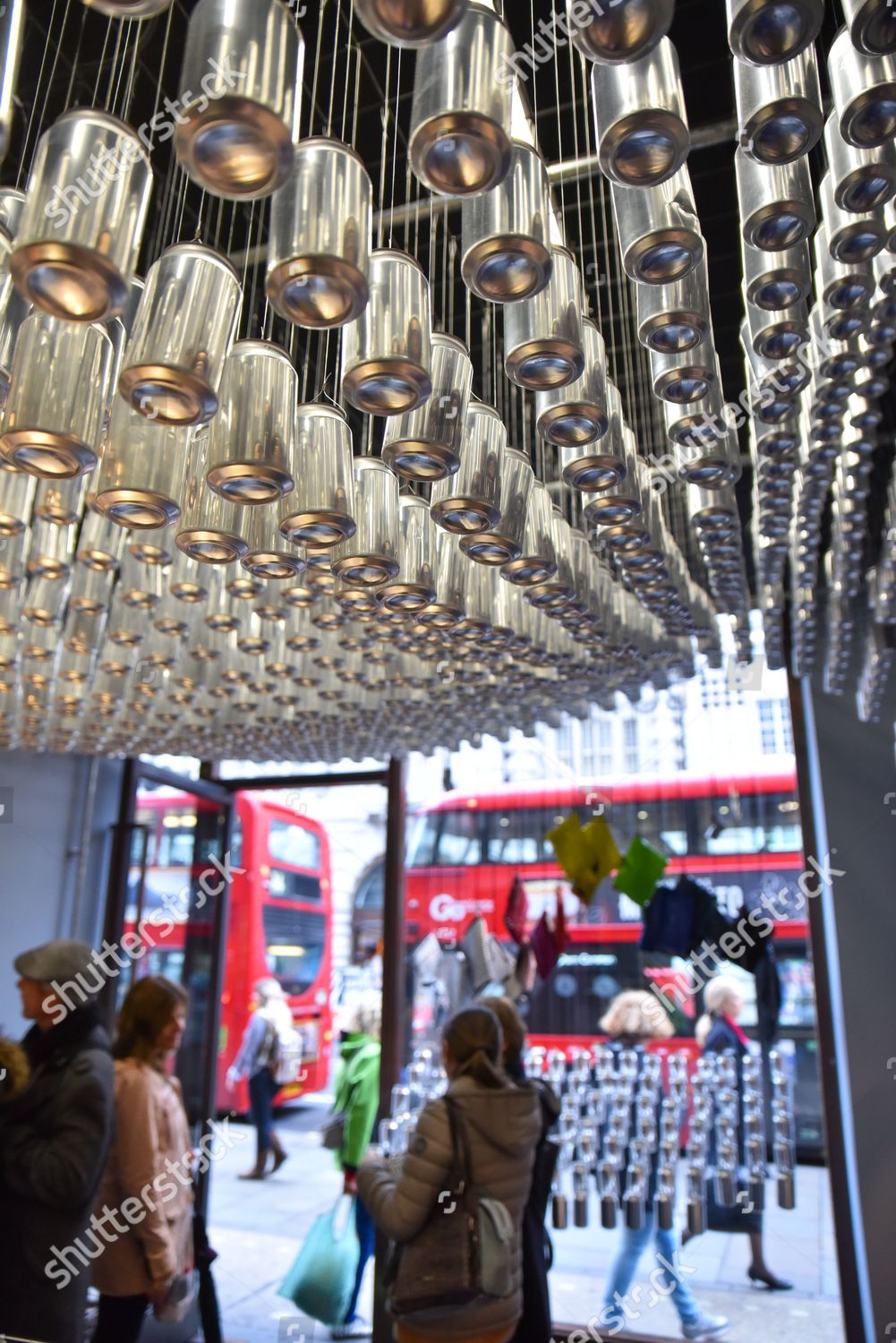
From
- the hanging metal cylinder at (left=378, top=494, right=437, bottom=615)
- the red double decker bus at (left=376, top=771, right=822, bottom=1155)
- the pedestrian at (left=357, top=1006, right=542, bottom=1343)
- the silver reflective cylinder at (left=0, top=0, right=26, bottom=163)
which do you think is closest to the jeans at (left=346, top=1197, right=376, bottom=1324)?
the red double decker bus at (left=376, top=771, right=822, bottom=1155)

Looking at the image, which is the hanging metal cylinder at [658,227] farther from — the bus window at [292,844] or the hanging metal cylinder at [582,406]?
the bus window at [292,844]

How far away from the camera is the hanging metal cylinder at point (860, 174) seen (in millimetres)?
Result: 1396

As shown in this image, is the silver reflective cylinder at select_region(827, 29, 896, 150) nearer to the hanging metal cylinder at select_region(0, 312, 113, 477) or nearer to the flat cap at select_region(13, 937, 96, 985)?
the hanging metal cylinder at select_region(0, 312, 113, 477)

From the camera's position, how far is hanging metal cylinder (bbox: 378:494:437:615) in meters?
2.14

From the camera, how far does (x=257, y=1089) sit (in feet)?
27.5

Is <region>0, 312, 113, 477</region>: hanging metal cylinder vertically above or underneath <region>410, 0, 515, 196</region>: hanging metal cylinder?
underneath

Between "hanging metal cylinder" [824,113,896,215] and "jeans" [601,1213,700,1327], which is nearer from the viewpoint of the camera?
"hanging metal cylinder" [824,113,896,215]

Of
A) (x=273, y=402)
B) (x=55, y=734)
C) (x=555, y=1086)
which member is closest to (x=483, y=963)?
(x=555, y=1086)

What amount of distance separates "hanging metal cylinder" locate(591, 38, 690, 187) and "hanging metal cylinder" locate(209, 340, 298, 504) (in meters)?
0.58

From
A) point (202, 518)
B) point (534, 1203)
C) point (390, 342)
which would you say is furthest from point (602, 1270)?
point (390, 342)

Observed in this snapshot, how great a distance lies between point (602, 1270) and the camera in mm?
6176

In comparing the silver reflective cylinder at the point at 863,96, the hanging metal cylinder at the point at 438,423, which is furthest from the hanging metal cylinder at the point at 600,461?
the silver reflective cylinder at the point at 863,96

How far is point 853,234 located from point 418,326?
0.73 metres

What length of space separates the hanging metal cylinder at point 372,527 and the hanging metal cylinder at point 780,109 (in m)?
0.87
